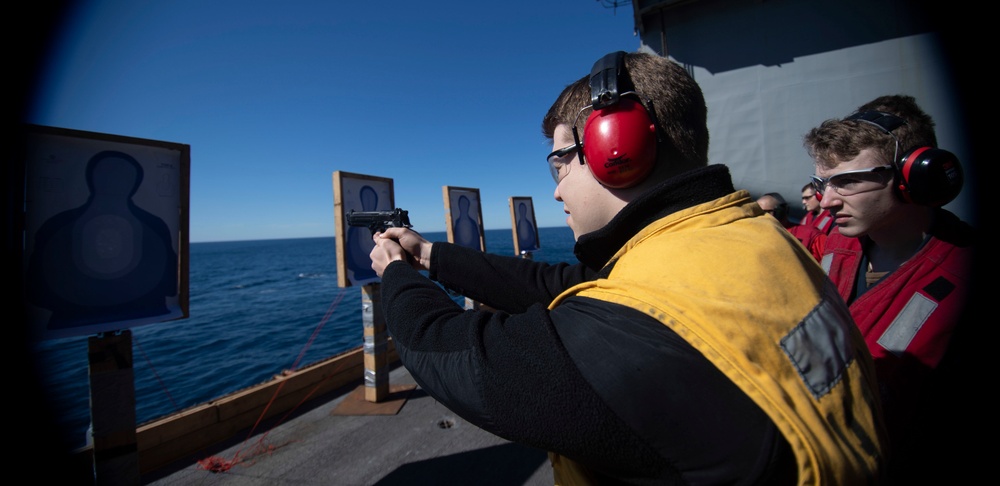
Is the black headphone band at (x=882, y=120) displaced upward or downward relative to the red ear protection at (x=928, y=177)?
upward

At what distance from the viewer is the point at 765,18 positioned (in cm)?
680

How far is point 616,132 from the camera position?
87 centimetres

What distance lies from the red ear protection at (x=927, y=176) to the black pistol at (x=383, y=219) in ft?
7.13

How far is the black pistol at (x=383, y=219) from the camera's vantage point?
225 centimetres

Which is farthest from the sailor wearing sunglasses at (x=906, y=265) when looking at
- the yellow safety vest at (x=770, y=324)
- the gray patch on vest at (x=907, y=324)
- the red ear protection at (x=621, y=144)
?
the red ear protection at (x=621, y=144)

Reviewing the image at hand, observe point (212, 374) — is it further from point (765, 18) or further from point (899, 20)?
point (899, 20)

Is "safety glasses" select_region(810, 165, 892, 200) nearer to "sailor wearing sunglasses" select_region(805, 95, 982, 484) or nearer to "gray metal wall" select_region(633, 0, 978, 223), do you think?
"sailor wearing sunglasses" select_region(805, 95, 982, 484)

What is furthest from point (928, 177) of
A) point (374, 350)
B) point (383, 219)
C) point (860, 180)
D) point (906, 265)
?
point (374, 350)

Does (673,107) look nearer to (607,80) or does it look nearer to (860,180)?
(607,80)

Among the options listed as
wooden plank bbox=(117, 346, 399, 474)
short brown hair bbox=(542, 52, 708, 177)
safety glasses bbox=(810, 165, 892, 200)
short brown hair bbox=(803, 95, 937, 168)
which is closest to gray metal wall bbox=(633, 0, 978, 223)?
short brown hair bbox=(803, 95, 937, 168)

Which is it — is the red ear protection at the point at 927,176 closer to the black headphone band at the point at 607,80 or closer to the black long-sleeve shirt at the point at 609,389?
the black long-sleeve shirt at the point at 609,389

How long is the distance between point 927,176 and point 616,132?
1304 mm

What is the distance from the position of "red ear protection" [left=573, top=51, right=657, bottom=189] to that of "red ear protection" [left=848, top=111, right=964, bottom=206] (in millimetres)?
1189

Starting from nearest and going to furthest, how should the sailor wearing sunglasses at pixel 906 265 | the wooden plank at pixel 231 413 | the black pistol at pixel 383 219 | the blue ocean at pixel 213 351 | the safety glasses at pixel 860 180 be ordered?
the sailor wearing sunglasses at pixel 906 265 < the safety glasses at pixel 860 180 < the black pistol at pixel 383 219 < the wooden plank at pixel 231 413 < the blue ocean at pixel 213 351
